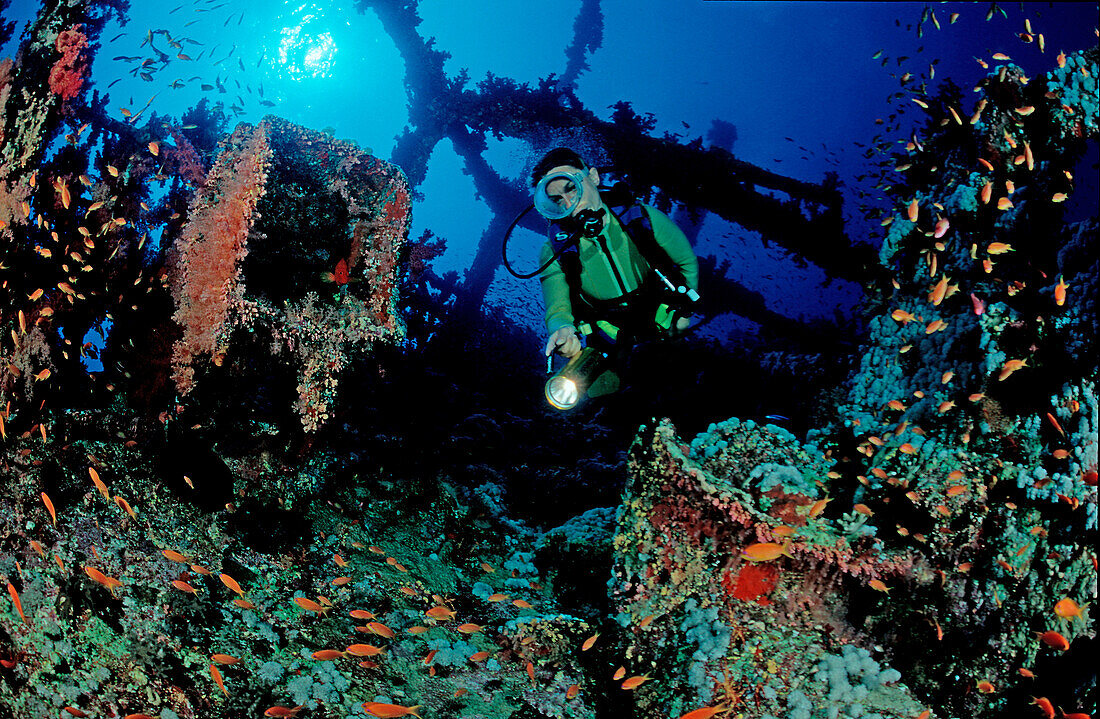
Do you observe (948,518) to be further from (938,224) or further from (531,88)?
(531,88)

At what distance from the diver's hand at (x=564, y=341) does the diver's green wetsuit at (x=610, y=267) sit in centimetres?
41

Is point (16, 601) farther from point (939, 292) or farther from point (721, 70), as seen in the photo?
point (721, 70)

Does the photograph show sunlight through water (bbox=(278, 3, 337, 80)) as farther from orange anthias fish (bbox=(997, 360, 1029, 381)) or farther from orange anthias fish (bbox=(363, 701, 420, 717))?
orange anthias fish (bbox=(997, 360, 1029, 381))

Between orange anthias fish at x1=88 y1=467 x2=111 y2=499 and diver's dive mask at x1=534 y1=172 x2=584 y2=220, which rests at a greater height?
diver's dive mask at x1=534 y1=172 x2=584 y2=220

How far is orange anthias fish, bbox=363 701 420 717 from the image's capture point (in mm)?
2625

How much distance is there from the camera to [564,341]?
3721 mm

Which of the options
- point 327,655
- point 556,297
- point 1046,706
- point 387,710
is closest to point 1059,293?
point 1046,706

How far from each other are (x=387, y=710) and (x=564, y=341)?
262 cm

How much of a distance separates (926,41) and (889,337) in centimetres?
7687

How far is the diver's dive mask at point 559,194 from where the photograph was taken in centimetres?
376

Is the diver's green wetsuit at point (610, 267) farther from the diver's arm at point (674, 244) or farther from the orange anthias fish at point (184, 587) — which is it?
the orange anthias fish at point (184, 587)

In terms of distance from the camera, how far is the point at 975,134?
3869mm

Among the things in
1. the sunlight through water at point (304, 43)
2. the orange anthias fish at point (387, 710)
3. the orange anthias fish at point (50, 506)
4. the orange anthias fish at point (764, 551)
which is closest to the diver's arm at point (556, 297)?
the orange anthias fish at point (764, 551)

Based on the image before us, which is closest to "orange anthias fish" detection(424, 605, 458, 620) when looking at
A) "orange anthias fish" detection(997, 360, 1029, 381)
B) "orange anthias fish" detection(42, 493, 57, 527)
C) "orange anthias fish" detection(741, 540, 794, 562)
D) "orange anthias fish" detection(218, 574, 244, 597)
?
"orange anthias fish" detection(218, 574, 244, 597)
